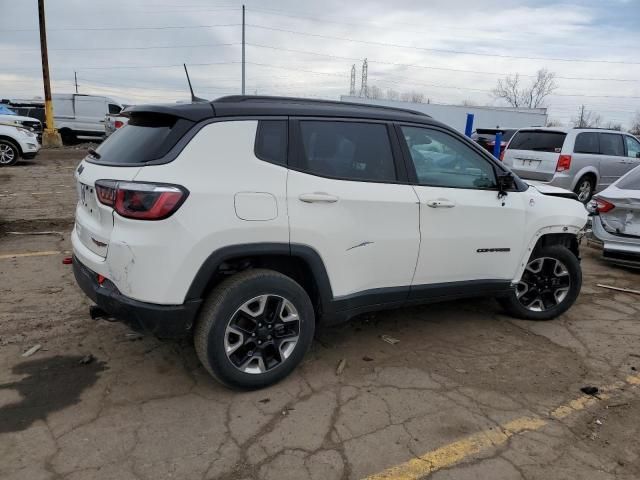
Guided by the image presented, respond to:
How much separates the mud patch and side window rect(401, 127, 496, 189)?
2718mm

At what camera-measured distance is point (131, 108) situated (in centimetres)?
346

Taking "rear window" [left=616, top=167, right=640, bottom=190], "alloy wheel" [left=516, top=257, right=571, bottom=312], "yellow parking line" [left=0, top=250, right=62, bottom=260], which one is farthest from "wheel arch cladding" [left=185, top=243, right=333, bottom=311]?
"rear window" [left=616, top=167, right=640, bottom=190]

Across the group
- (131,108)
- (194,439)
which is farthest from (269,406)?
(131,108)

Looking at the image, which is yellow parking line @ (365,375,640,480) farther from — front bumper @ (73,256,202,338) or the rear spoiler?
the rear spoiler

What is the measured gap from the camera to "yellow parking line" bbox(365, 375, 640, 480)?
262 centimetres

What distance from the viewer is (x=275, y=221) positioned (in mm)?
3115

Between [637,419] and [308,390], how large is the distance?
2.07 meters

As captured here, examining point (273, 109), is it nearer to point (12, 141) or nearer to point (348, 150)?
point (348, 150)

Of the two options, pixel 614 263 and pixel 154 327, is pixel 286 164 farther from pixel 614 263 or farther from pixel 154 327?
pixel 614 263

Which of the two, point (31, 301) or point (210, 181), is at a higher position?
point (210, 181)

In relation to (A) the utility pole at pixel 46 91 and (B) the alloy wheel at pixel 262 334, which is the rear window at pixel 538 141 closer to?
(B) the alloy wheel at pixel 262 334

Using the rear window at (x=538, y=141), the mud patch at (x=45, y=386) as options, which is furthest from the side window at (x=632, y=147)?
the mud patch at (x=45, y=386)

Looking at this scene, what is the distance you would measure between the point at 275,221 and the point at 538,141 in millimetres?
9511

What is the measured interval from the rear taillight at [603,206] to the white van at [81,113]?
72.1 feet
